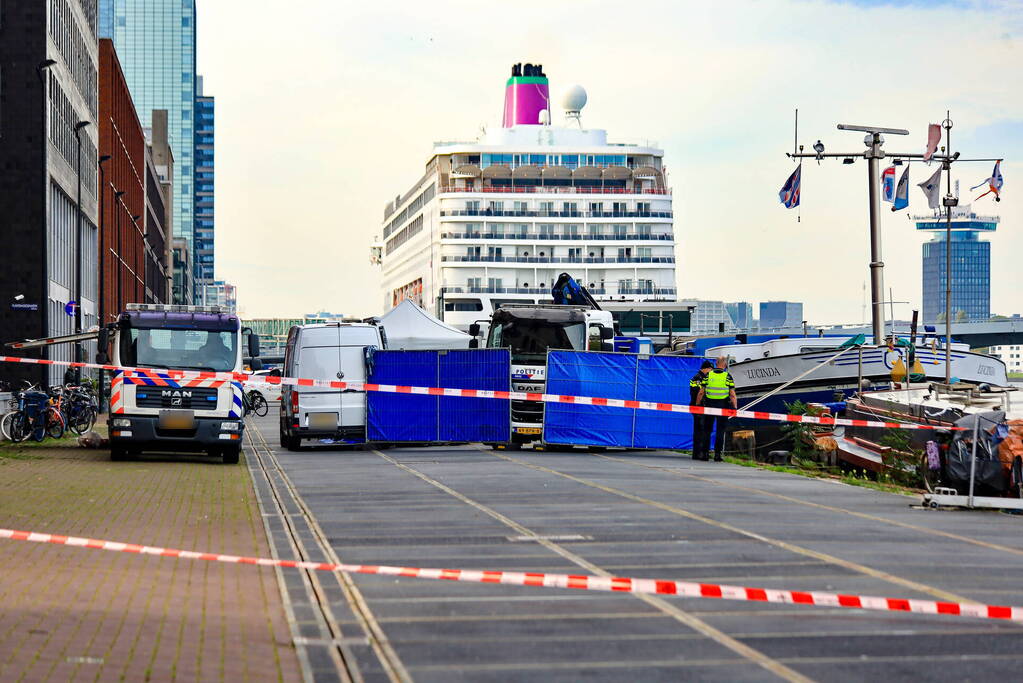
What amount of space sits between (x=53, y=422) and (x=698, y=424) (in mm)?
12709

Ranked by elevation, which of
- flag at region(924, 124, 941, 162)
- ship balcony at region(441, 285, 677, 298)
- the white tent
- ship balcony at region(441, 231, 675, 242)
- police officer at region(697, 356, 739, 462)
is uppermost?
ship balcony at region(441, 231, 675, 242)

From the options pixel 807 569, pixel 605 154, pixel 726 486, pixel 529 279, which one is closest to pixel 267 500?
pixel 726 486

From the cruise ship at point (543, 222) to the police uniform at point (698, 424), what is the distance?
54234 millimetres

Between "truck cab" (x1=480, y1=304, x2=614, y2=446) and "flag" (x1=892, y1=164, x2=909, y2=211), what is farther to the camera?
"flag" (x1=892, y1=164, x2=909, y2=211)

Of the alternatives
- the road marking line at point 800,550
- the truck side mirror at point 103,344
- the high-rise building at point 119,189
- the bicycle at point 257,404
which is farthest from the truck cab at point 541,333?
the high-rise building at point 119,189

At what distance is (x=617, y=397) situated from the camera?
26.5 meters

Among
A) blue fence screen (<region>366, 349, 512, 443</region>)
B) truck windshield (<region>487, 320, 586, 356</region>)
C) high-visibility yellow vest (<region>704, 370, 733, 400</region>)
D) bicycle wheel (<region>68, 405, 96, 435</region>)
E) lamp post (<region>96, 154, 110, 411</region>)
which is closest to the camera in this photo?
high-visibility yellow vest (<region>704, 370, 733, 400</region>)

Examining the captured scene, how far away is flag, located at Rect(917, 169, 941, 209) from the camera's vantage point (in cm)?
3606

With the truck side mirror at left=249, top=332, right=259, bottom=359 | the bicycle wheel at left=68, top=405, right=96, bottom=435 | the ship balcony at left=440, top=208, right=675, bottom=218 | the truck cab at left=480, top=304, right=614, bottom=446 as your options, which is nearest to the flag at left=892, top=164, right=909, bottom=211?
the truck cab at left=480, top=304, right=614, bottom=446

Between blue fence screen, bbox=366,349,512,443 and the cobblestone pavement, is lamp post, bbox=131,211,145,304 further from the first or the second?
the cobblestone pavement

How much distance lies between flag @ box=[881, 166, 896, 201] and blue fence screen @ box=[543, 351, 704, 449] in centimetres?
1219

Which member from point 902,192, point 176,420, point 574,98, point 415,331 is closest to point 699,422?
point 176,420

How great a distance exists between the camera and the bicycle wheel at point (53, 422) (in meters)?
28.1

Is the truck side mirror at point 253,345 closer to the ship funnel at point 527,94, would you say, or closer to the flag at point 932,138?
the flag at point 932,138
